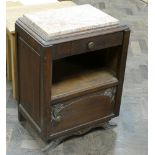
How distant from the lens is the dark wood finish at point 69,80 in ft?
4.86

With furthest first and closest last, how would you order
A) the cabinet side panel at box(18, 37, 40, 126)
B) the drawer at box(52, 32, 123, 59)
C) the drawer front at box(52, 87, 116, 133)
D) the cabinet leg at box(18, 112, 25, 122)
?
the cabinet leg at box(18, 112, 25, 122), the drawer front at box(52, 87, 116, 133), the cabinet side panel at box(18, 37, 40, 126), the drawer at box(52, 32, 123, 59)

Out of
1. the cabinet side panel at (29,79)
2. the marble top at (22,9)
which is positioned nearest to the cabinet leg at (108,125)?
the cabinet side panel at (29,79)

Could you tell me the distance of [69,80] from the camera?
172 centimetres

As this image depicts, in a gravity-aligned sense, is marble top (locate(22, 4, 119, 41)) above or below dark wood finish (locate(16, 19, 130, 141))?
above

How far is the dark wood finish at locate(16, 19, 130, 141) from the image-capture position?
1481 mm

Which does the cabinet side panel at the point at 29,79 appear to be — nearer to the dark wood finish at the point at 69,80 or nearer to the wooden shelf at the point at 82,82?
the dark wood finish at the point at 69,80

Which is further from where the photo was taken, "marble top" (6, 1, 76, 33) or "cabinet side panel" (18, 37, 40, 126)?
"marble top" (6, 1, 76, 33)

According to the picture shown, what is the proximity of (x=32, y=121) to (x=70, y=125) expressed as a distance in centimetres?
21

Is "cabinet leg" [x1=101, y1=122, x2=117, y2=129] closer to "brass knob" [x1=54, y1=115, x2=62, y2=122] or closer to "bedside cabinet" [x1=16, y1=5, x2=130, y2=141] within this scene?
"bedside cabinet" [x1=16, y1=5, x2=130, y2=141]

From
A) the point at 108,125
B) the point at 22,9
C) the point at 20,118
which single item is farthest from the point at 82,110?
the point at 22,9

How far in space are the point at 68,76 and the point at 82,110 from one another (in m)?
Answer: 0.20

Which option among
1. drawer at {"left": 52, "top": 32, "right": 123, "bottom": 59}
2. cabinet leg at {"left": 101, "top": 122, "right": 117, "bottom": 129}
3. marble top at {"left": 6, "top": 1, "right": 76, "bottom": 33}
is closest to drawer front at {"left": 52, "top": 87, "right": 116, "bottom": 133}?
cabinet leg at {"left": 101, "top": 122, "right": 117, "bottom": 129}
